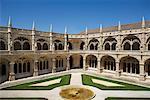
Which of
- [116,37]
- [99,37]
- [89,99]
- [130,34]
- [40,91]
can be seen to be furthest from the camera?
[99,37]

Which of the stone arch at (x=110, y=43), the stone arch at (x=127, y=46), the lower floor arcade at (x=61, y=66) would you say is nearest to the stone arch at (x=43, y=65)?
the lower floor arcade at (x=61, y=66)

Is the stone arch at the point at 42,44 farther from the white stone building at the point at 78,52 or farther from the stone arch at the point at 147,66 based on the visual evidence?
the stone arch at the point at 147,66

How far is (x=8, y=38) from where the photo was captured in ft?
95.6

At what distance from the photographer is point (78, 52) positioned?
1641 inches

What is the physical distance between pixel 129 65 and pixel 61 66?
1818 cm

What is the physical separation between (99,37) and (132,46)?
9.33m

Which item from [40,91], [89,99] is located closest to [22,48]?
[40,91]

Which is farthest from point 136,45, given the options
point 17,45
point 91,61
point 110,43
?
point 17,45

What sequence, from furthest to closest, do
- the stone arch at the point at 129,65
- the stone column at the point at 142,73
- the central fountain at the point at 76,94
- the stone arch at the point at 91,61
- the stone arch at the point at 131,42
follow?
the stone arch at the point at 91,61 < the stone arch at the point at 131,42 < the stone arch at the point at 129,65 < the stone column at the point at 142,73 < the central fountain at the point at 76,94

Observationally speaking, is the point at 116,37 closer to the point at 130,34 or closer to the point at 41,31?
the point at 130,34

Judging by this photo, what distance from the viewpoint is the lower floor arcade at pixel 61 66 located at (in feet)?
94.4

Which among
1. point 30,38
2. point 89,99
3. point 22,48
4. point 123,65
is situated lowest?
point 89,99

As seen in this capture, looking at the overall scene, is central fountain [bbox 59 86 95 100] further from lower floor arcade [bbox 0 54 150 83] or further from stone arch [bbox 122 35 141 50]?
stone arch [bbox 122 35 141 50]

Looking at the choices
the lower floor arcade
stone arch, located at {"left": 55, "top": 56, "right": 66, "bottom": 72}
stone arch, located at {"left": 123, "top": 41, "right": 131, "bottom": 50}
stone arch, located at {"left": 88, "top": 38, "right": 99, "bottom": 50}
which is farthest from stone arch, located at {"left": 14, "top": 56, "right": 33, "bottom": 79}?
stone arch, located at {"left": 123, "top": 41, "right": 131, "bottom": 50}
